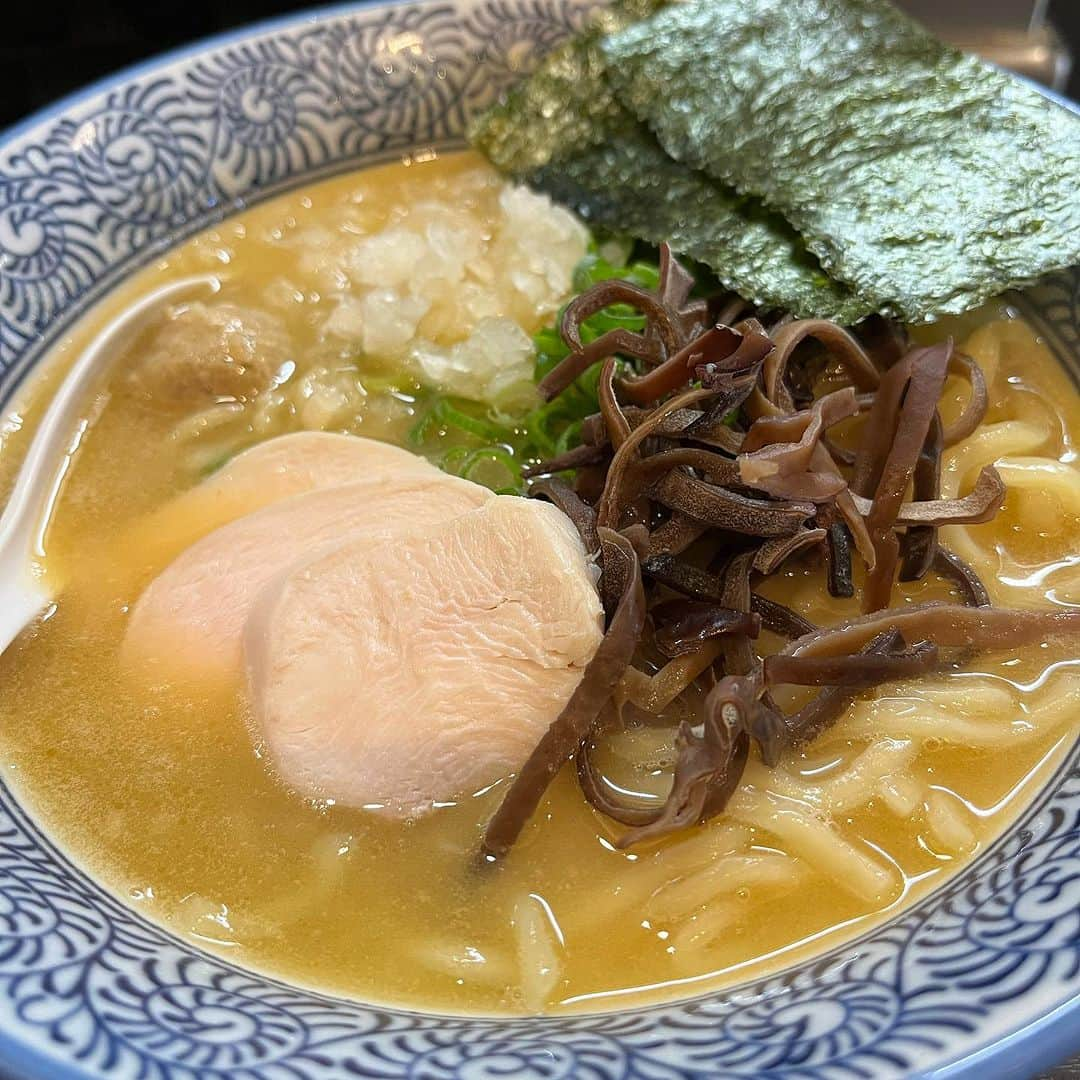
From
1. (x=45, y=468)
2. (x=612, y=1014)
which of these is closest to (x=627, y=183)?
(x=45, y=468)

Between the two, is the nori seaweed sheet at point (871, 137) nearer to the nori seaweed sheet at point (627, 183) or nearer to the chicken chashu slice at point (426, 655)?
the nori seaweed sheet at point (627, 183)

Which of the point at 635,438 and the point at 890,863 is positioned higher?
the point at 635,438

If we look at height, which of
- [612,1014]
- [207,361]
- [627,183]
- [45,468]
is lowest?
[612,1014]

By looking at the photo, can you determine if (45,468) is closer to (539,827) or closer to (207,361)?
(207,361)

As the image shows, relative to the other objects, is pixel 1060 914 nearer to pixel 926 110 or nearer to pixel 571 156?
pixel 926 110

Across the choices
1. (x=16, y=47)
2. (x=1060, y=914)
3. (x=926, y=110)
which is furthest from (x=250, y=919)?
(x=16, y=47)

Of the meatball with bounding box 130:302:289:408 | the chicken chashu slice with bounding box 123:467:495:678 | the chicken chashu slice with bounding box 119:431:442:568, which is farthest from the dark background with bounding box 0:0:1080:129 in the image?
the chicken chashu slice with bounding box 123:467:495:678
